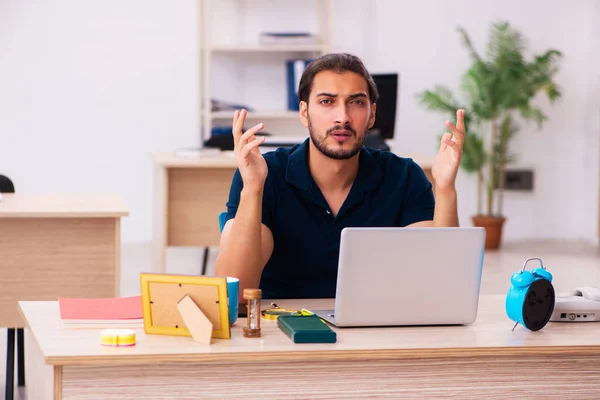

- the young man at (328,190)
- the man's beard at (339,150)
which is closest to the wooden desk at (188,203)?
the young man at (328,190)

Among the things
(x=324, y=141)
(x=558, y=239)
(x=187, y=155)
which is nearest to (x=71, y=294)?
(x=324, y=141)

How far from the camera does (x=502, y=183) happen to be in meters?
6.50

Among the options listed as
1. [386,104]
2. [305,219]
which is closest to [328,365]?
[305,219]

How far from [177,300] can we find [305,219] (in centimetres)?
65

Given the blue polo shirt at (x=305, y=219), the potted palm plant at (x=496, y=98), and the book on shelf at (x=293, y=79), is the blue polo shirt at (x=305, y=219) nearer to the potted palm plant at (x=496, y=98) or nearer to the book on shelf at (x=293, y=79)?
the book on shelf at (x=293, y=79)

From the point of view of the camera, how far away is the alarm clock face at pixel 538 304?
167 cm

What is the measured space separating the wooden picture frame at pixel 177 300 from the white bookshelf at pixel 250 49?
441 centimetres

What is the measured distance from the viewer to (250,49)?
593 centimetres

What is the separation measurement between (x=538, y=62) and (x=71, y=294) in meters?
4.24

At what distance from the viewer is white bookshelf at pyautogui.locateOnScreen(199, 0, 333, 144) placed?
19.5ft

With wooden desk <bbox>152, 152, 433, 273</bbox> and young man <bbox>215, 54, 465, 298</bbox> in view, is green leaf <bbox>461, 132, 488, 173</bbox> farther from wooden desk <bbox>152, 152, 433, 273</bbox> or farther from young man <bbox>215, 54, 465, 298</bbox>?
young man <bbox>215, 54, 465, 298</bbox>

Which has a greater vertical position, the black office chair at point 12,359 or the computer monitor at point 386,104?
the computer monitor at point 386,104

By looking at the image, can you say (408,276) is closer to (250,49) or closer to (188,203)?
(188,203)

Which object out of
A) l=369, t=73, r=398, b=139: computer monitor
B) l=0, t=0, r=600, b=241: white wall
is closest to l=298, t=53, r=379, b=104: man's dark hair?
l=369, t=73, r=398, b=139: computer monitor
